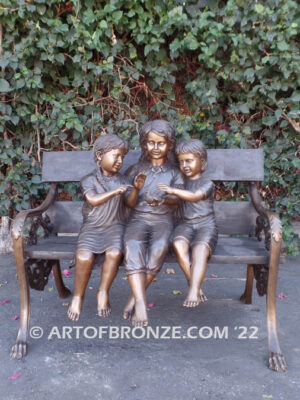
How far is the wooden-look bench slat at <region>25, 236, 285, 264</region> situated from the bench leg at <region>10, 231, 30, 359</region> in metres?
0.09

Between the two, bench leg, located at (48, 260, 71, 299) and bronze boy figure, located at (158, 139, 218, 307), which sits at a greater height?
bronze boy figure, located at (158, 139, 218, 307)

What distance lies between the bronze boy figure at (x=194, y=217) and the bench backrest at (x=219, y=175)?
1.28ft

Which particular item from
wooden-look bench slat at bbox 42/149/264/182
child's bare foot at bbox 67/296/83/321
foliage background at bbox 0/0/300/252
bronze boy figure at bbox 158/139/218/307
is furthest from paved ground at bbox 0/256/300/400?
foliage background at bbox 0/0/300/252

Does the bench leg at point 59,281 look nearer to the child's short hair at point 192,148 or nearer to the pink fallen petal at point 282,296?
the child's short hair at point 192,148

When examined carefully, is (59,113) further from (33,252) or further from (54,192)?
(33,252)

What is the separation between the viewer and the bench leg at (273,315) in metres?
2.21

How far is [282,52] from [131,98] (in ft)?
5.49

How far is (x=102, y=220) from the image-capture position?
2.60 m

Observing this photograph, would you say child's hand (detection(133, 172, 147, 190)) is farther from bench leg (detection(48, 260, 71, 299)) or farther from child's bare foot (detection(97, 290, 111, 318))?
bench leg (detection(48, 260, 71, 299))

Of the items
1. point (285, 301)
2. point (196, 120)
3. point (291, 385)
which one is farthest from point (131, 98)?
point (291, 385)

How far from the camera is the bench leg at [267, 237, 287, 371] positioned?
221 centimetres

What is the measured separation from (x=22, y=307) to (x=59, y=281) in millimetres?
687

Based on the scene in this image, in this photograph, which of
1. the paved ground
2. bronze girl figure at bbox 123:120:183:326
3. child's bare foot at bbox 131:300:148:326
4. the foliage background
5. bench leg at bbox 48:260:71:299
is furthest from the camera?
the foliage background

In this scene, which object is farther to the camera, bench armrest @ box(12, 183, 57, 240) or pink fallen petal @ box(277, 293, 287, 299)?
pink fallen petal @ box(277, 293, 287, 299)
